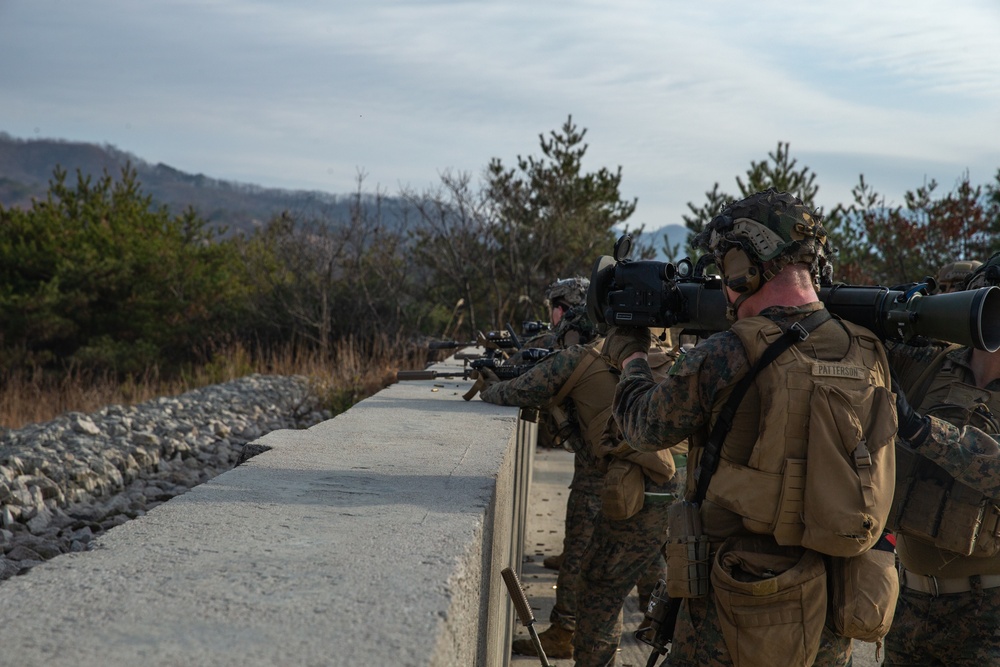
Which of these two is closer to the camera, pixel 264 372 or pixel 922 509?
pixel 922 509

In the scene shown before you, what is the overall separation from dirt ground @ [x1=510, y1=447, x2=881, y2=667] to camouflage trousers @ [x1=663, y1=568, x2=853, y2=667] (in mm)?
1627

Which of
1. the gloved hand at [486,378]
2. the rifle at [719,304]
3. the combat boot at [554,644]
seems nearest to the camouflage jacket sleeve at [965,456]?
the rifle at [719,304]

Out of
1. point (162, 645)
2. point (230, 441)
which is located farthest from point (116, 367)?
point (162, 645)

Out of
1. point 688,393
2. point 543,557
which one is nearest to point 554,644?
point 543,557

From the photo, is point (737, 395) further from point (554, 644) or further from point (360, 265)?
point (360, 265)

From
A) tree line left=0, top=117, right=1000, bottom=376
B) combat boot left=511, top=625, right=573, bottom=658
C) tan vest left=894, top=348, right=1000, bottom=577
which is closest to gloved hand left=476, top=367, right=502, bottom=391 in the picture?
combat boot left=511, top=625, right=573, bottom=658

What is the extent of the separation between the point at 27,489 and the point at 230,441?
3154 mm

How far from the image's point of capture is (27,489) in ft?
17.1

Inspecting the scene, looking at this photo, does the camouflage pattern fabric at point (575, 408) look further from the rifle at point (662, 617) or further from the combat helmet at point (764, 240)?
the combat helmet at point (764, 240)

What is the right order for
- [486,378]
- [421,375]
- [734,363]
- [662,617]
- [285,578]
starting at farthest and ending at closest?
1. [421,375]
2. [486,378]
3. [662,617]
4. [734,363]
5. [285,578]

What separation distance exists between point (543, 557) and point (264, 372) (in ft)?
28.5

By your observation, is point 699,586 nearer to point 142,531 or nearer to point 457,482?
point 457,482

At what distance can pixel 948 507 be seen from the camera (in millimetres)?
2854

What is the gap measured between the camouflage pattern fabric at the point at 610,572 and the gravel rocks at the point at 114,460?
1689 millimetres
